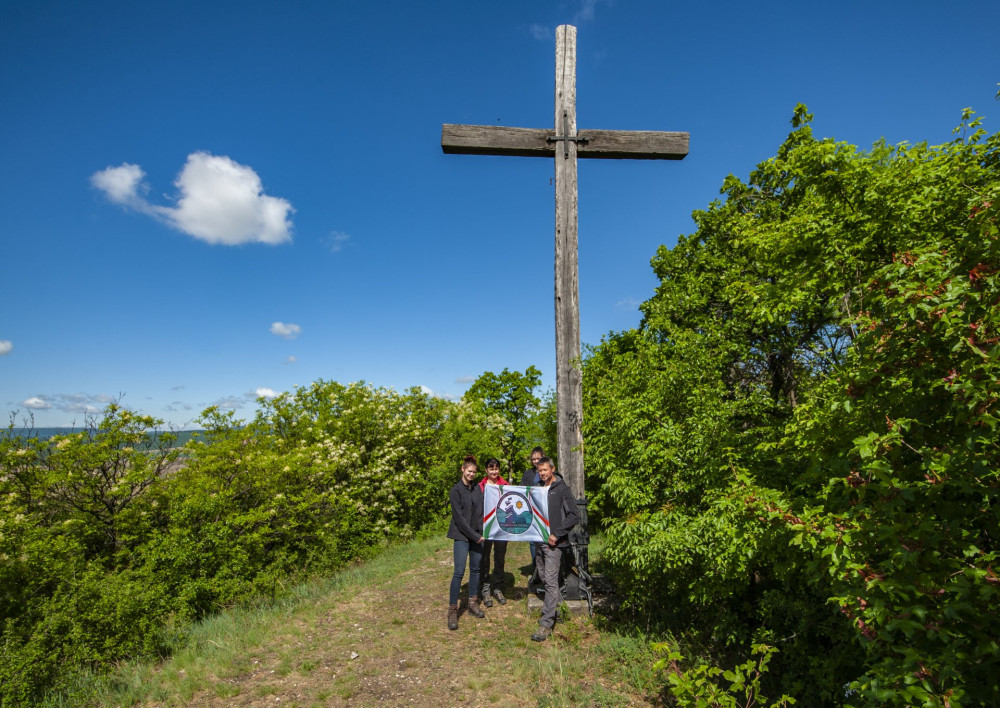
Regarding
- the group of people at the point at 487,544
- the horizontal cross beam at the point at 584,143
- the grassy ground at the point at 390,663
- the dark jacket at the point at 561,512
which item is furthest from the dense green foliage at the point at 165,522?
the horizontal cross beam at the point at 584,143

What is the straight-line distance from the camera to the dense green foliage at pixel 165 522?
21.9 feet

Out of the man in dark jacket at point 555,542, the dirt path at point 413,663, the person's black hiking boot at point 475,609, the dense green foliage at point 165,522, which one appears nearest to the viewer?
the dirt path at point 413,663

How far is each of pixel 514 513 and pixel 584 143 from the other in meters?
5.03

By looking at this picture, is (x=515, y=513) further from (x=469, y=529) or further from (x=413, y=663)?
(x=413, y=663)

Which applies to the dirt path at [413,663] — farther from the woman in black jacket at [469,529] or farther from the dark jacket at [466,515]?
the dark jacket at [466,515]

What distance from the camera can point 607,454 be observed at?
5.53 meters

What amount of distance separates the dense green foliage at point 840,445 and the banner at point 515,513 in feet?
3.50

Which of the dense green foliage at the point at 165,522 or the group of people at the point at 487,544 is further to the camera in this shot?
the dense green foliage at the point at 165,522

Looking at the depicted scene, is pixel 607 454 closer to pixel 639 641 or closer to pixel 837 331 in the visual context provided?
pixel 639 641

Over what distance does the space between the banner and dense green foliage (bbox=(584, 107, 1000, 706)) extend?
107 centimetres

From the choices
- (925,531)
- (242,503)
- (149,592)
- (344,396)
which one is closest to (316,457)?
(242,503)

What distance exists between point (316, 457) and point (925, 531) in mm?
11786

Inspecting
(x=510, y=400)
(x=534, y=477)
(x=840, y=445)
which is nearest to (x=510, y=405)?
(x=510, y=400)

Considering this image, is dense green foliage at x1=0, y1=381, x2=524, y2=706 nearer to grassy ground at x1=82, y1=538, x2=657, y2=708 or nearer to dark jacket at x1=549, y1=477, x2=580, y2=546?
grassy ground at x1=82, y1=538, x2=657, y2=708
